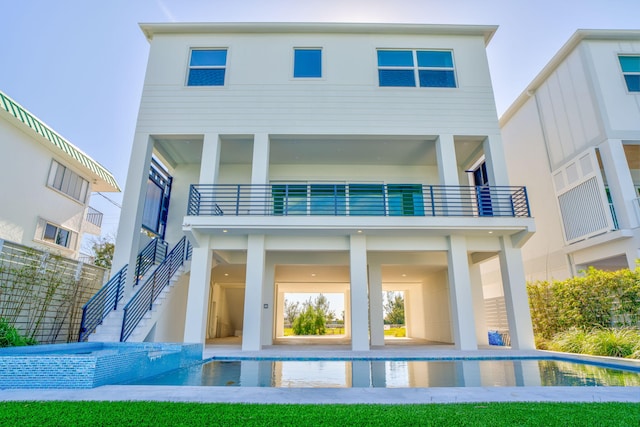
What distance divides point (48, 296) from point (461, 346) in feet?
33.1

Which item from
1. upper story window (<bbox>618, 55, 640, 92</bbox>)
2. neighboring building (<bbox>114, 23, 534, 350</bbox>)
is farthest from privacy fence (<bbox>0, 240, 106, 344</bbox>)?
upper story window (<bbox>618, 55, 640, 92</bbox>)

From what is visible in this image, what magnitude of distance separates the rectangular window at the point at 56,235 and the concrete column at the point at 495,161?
595 inches

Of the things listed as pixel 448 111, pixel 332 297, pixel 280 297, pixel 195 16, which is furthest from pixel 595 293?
pixel 332 297

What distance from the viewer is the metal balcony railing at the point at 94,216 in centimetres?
1692

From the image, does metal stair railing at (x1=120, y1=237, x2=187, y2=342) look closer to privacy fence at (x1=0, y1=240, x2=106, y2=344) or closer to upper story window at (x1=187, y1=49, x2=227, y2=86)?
privacy fence at (x1=0, y1=240, x2=106, y2=344)

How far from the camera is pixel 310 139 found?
10.9m

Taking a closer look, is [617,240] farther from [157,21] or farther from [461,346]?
[157,21]

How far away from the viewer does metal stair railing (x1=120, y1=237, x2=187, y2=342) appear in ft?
26.8

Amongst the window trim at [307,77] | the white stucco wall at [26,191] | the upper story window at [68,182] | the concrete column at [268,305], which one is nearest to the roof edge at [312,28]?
the window trim at [307,77]

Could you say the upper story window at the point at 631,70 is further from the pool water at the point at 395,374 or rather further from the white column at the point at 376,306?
the white column at the point at 376,306

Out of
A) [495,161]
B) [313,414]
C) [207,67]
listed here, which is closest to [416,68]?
[495,161]

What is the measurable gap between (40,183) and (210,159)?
22.4ft

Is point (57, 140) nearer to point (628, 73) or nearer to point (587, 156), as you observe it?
point (587, 156)

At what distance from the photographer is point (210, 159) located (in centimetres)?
1028
